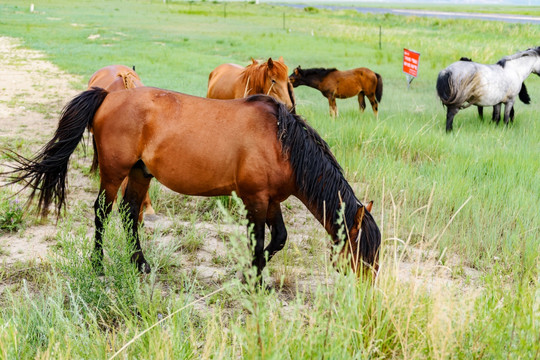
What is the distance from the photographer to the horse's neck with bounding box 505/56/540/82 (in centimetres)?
992

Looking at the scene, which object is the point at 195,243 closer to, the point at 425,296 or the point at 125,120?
the point at 125,120

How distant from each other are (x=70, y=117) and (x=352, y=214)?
2.36 m

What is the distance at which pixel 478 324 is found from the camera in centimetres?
252

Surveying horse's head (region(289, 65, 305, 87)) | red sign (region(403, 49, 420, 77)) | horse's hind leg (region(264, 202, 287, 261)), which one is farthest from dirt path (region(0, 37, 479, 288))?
red sign (region(403, 49, 420, 77))

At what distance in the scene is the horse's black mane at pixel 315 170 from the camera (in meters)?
3.59

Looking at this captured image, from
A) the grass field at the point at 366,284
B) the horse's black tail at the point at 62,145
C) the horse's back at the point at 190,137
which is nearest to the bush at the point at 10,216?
the grass field at the point at 366,284

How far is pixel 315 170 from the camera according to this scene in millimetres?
3621

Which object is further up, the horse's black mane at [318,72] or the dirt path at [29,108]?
the horse's black mane at [318,72]

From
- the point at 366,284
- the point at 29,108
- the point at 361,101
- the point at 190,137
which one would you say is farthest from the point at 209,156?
the point at 361,101

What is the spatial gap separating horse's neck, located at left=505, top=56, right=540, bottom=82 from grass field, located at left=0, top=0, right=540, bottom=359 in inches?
34.6

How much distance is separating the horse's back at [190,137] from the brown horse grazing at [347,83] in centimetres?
738

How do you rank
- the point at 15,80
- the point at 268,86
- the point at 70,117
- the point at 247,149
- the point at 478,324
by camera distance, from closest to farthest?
the point at 478,324
the point at 247,149
the point at 70,117
the point at 268,86
the point at 15,80

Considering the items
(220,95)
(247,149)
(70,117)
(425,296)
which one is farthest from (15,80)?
(425,296)

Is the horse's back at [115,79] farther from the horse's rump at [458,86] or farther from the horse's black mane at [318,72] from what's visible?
the horse's rump at [458,86]
